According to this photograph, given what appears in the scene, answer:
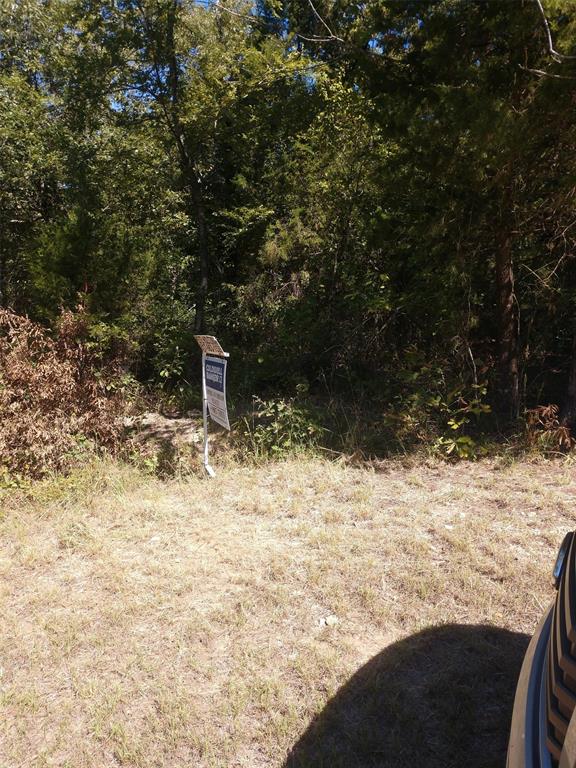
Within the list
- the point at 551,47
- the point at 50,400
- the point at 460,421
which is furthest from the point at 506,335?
the point at 50,400

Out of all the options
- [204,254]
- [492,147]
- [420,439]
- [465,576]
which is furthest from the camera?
[204,254]

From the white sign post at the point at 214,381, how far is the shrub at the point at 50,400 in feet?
5.54

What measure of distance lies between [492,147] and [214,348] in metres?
3.25

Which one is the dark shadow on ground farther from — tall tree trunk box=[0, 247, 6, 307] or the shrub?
tall tree trunk box=[0, 247, 6, 307]

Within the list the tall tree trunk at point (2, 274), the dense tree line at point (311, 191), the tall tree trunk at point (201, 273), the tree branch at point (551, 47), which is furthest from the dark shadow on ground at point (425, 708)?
the tall tree trunk at point (2, 274)

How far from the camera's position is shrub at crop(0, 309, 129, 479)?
600cm

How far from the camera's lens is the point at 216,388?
552 centimetres

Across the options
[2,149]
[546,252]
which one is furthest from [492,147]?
[2,149]

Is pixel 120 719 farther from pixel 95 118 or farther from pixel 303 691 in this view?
pixel 95 118

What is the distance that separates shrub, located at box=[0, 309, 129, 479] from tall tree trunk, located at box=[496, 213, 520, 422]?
4877mm

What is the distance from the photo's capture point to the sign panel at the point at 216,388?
529 cm

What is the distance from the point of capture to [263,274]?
33.4 feet

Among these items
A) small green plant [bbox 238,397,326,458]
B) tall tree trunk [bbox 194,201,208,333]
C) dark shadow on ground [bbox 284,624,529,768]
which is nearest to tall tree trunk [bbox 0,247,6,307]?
tall tree trunk [bbox 194,201,208,333]

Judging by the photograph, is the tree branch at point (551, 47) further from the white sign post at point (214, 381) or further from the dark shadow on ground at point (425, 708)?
the dark shadow on ground at point (425, 708)
